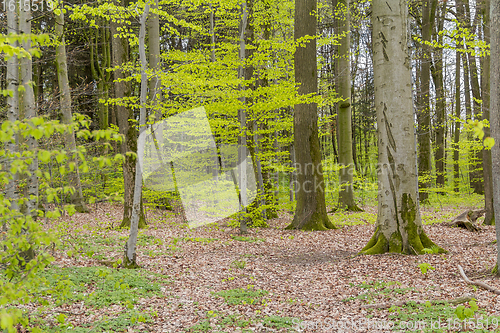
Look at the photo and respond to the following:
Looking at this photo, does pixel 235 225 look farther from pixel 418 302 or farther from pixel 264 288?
pixel 418 302

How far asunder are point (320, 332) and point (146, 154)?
9.12 metres

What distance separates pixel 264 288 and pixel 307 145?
18.1 feet

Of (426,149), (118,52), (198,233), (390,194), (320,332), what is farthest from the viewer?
(426,149)

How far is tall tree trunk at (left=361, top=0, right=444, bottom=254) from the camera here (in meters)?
5.83

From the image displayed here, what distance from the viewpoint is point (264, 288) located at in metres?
5.21

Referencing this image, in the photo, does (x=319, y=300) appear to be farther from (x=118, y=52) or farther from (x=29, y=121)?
(x=118, y=52)

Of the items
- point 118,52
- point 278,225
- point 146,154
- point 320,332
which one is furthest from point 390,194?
point 146,154

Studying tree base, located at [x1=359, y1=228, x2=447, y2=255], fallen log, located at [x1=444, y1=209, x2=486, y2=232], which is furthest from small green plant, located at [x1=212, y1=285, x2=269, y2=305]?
fallen log, located at [x1=444, y1=209, x2=486, y2=232]

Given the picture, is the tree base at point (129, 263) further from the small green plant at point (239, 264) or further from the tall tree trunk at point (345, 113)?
the tall tree trunk at point (345, 113)

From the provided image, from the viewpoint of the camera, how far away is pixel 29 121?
6.46 feet

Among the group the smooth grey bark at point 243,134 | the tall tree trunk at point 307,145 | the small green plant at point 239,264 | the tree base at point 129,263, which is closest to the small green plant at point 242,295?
the small green plant at point 239,264

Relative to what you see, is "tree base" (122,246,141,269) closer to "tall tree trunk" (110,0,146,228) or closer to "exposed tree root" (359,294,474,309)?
"tall tree trunk" (110,0,146,228)

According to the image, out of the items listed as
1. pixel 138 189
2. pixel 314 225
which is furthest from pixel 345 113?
pixel 138 189

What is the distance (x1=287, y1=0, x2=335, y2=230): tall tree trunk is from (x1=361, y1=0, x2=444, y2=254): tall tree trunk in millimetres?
3818
